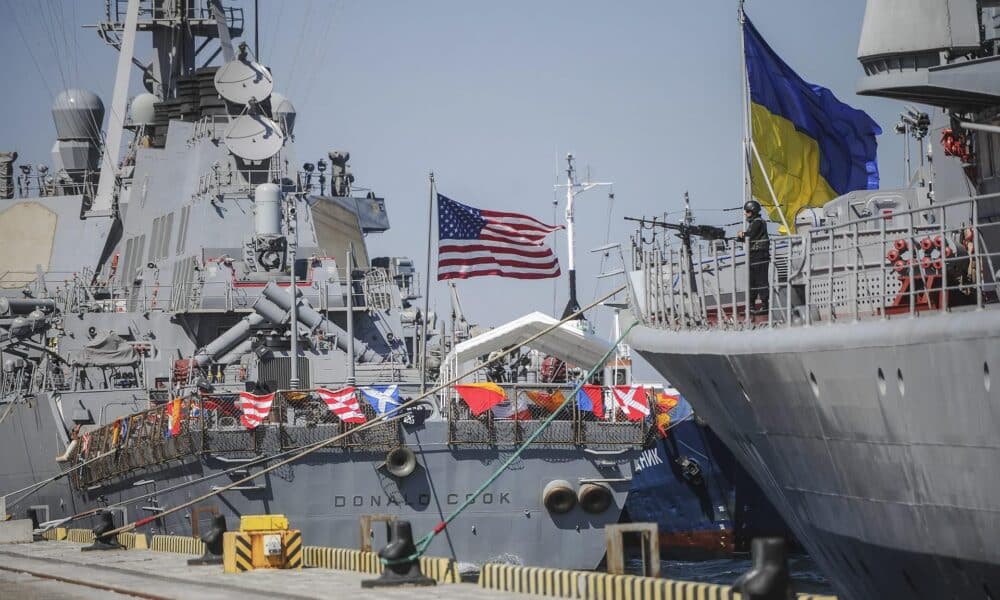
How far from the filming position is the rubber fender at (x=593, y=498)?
22094 millimetres

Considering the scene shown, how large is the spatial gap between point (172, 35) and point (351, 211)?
32.0 ft

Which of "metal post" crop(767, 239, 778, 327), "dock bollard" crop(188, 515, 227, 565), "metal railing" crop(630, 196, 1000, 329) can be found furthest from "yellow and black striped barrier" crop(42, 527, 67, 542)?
"metal post" crop(767, 239, 778, 327)

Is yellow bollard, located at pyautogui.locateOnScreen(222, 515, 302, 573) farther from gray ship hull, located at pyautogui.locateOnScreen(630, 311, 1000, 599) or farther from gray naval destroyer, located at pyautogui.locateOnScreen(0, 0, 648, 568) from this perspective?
gray ship hull, located at pyautogui.locateOnScreen(630, 311, 1000, 599)

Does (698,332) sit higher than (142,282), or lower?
lower

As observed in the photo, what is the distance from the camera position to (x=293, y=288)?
25.5 meters

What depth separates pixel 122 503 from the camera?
82.7 feet

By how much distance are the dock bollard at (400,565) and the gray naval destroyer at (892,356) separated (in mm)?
3604

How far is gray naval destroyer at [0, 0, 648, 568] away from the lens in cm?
2206

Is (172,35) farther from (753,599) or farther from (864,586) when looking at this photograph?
(753,599)

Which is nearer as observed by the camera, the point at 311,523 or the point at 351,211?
the point at 311,523

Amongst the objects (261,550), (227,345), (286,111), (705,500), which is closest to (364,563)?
(261,550)

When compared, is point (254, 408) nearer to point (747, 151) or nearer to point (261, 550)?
point (261, 550)

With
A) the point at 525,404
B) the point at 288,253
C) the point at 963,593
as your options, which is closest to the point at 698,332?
the point at 963,593

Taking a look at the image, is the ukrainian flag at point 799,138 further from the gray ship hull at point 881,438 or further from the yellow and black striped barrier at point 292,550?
the yellow and black striped barrier at point 292,550
